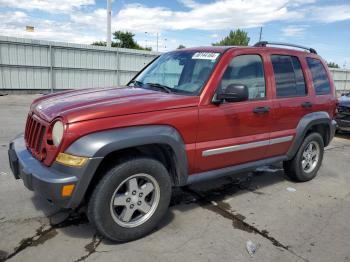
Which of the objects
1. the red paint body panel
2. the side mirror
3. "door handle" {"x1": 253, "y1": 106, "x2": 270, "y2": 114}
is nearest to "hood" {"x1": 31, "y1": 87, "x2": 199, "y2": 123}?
the red paint body panel

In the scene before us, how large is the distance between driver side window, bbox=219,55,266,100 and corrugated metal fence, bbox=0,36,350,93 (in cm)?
1461

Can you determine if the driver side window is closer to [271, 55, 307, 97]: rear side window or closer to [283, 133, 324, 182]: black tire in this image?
[271, 55, 307, 97]: rear side window

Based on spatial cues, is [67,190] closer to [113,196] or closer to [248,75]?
[113,196]

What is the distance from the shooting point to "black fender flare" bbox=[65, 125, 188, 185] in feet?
9.32

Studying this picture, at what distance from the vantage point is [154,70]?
452 centimetres

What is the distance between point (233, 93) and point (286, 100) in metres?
1.27

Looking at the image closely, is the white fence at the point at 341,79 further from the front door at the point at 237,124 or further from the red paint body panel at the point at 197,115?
the front door at the point at 237,124

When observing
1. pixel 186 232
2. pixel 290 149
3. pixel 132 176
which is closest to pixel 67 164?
pixel 132 176

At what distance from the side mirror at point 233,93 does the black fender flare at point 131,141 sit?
0.65 m

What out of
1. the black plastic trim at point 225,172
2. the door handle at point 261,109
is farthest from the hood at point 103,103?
the door handle at point 261,109

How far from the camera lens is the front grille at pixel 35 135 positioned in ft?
10.5

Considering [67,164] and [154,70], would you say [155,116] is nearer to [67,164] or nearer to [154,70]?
[67,164]

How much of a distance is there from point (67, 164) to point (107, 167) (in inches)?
14.4

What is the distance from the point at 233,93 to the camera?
11.6 ft
